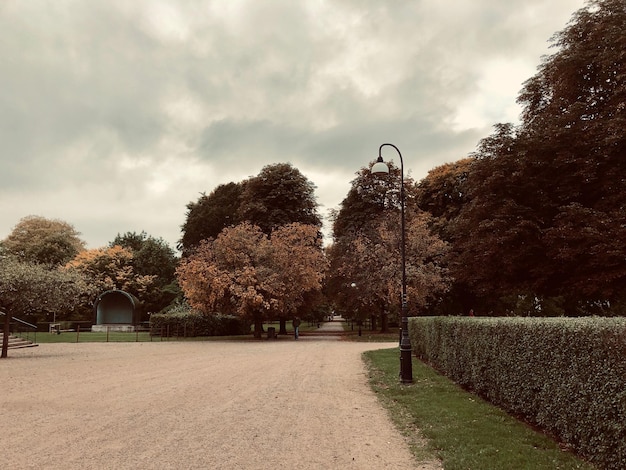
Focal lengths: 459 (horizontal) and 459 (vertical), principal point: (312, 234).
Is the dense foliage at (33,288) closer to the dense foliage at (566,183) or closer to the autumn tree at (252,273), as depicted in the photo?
the autumn tree at (252,273)

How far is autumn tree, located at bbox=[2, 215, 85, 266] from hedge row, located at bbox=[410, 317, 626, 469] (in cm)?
5816

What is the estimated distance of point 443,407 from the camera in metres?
8.39

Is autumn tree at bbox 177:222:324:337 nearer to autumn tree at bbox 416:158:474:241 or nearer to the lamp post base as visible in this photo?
autumn tree at bbox 416:158:474:241

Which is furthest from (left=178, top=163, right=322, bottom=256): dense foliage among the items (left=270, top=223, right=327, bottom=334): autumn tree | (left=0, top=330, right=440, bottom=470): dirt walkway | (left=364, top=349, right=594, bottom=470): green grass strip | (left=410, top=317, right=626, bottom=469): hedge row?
(left=410, top=317, right=626, bottom=469): hedge row

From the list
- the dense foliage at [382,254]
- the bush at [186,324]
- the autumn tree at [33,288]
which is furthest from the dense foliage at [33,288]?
the dense foliage at [382,254]

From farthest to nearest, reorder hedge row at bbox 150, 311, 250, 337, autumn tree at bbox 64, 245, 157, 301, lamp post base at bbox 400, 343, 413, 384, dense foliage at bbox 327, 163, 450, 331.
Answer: autumn tree at bbox 64, 245, 157, 301
hedge row at bbox 150, 311, 250, 337
dense foliage at bbox 327, 163, 450, 331
lamp post base at bbox 400, 343, 413, 384

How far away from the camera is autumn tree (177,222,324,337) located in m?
28.5

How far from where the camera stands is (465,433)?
6.48m

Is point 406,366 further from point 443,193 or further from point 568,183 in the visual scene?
point 443,193

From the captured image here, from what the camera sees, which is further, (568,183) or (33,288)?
(33,288)

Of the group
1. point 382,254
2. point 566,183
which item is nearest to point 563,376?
point 566,183

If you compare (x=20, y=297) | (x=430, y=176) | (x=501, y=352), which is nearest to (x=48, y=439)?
(x=501, y=352)

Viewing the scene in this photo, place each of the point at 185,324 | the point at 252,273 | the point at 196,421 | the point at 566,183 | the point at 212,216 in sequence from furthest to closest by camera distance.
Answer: the point at 212,216
the point at 185,324
the point at 252,273
the point at 566,183
the point at 196,421

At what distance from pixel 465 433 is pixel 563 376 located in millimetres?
1597
